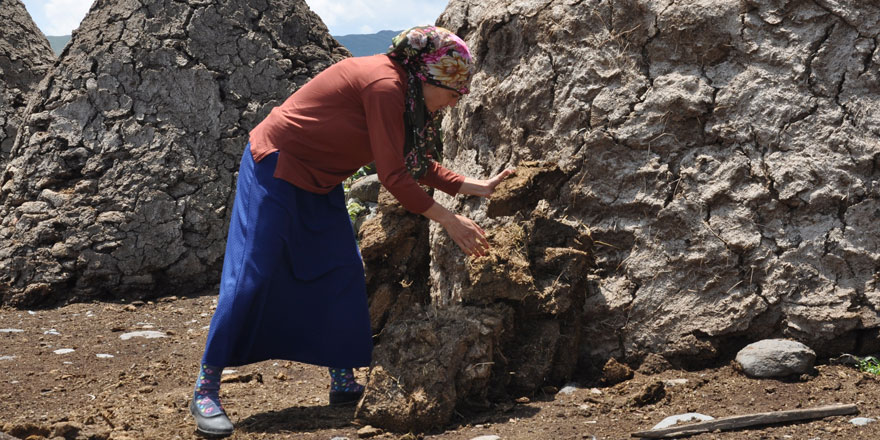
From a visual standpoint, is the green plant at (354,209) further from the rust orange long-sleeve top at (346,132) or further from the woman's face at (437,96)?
the woman's face at (437,96)


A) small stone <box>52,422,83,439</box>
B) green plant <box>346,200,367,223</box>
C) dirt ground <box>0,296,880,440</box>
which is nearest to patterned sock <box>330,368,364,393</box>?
dirt ground <box>0,296,880,440</box>

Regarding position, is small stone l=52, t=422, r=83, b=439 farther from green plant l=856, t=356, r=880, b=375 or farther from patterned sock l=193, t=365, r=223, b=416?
green plant l=856, t=356, r=880, b=375

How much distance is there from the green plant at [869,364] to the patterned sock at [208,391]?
258 centimetres

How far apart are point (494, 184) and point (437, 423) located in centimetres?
109

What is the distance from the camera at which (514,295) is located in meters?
3.44

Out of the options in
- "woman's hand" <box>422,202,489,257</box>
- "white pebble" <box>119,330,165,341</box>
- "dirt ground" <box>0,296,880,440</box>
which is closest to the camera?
"dirt ground" <box>0,296,880,440</box>

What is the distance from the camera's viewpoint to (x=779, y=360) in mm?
3254

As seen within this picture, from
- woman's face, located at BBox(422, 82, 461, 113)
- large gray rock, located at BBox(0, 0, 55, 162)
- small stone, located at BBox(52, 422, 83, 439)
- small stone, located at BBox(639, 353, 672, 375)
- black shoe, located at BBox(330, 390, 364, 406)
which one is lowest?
small stone, located at BBox(52, 422, 83, 439)

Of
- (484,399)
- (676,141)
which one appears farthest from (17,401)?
(676,141)

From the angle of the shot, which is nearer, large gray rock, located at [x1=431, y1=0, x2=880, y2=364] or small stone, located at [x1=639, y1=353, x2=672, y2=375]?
large gray rock, located at [x1=431, y1=0, x2=880, y2=364]

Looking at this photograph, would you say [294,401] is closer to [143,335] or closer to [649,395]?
[649,395]

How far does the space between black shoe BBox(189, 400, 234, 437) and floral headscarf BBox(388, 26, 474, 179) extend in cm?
132

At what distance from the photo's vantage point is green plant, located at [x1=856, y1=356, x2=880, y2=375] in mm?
3271

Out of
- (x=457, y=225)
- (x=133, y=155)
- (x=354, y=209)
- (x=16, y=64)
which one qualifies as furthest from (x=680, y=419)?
(x=16, y=64)
